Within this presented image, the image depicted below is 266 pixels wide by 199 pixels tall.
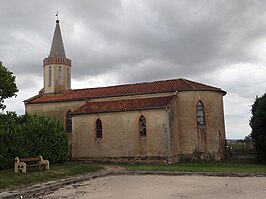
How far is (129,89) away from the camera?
32438 millimetres

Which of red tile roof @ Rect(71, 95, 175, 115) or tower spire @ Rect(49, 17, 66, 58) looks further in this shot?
tower spire @ Rect(49, 17, 66, 58)

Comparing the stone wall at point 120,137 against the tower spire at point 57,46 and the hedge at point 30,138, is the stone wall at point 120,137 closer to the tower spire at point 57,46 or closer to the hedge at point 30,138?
the hedge at point 30,138

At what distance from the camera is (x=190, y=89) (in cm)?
2895

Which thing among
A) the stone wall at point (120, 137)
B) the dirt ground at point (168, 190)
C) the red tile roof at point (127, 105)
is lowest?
the dirt ground at point (168, 190)

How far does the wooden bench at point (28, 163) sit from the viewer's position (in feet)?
60.2

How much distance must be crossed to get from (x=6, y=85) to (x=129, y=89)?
12.9m

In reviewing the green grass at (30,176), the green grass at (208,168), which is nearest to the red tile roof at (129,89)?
the green grass at (208,168)

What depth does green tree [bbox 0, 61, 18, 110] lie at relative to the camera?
2394cm

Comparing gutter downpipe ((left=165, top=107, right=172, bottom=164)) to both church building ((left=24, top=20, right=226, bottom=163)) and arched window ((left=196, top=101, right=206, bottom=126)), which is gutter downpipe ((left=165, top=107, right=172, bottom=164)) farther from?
arched window ((left=196, top=101, right=206, bottom=126))

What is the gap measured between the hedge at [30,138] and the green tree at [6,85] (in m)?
2.83

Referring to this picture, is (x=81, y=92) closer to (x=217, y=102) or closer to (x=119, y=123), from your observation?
Result: (x=119, y=123)

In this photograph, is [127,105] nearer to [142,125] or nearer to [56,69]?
[142,125]

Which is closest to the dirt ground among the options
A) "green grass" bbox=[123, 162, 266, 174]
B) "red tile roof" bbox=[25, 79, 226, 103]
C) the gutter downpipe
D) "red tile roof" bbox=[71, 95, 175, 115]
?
"green grass" bbox=[123, 162, 266, 174]

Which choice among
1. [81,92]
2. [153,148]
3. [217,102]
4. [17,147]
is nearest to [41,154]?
[17,147]
